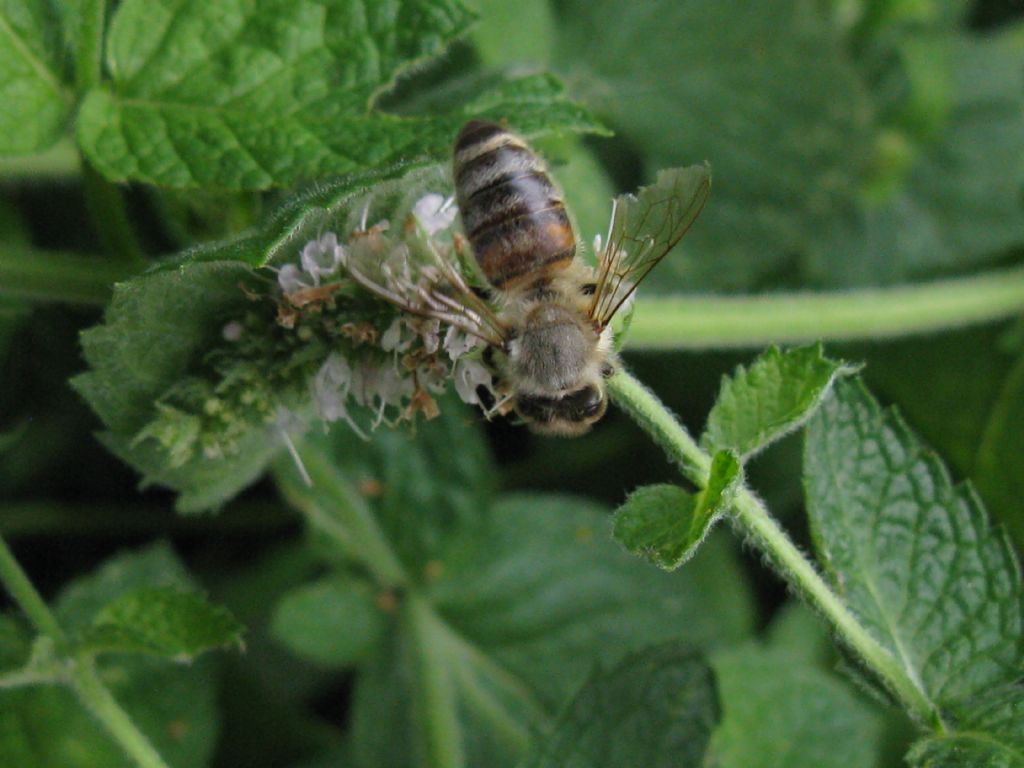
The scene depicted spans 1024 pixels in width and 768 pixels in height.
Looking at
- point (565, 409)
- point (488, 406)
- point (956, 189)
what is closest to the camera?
point (565, 409)

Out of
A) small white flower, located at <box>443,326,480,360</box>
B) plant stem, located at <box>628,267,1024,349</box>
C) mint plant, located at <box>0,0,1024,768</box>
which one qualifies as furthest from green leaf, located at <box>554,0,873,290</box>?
small white flower, located at <box>443,326,480,360</box>

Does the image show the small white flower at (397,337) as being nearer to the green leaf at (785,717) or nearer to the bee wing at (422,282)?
the bee wing at (422,282)

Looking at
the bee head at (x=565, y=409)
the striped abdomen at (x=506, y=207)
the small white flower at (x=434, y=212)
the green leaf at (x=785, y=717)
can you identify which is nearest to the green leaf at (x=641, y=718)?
the green leaf at (x=785, y=717)

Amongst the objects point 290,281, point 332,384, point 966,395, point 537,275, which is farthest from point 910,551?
point 966,395

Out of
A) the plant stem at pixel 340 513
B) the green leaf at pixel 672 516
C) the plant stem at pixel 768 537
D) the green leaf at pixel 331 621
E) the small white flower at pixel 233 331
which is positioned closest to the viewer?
the green leaf at pixel 672 516

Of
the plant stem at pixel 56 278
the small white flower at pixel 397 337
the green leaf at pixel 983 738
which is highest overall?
the plant stem at pixel 56 278

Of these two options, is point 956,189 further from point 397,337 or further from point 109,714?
point 109,714
